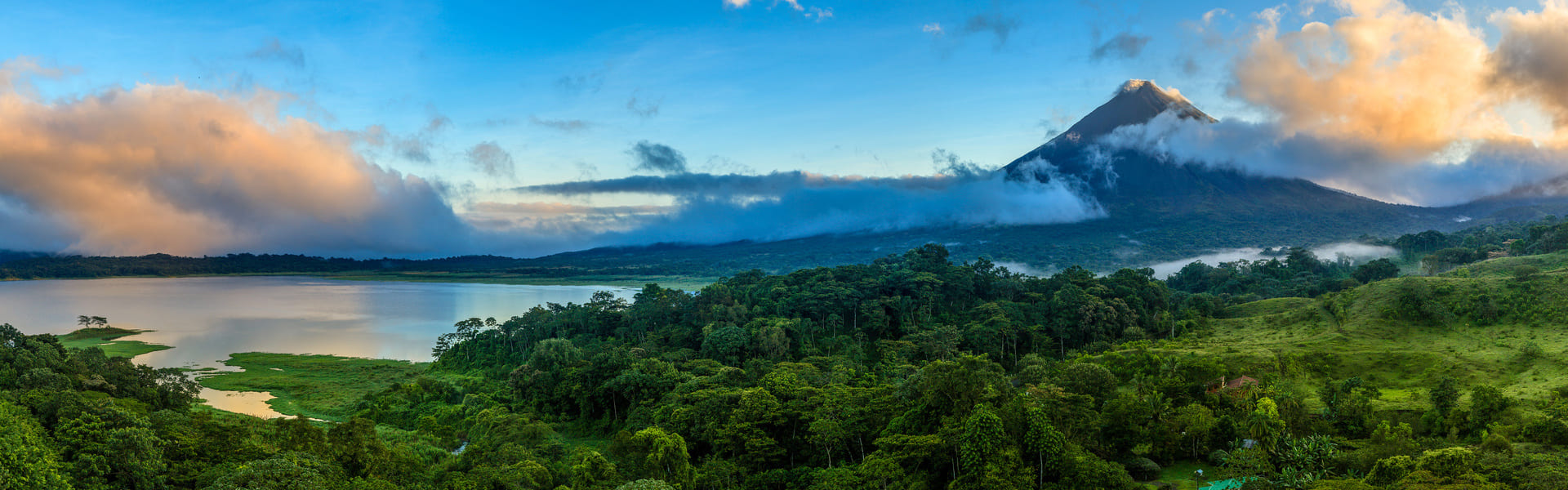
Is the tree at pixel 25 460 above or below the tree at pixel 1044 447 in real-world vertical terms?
above

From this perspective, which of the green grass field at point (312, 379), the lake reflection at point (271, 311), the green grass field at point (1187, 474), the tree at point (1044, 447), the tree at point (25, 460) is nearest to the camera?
the tree at point (25, 460)

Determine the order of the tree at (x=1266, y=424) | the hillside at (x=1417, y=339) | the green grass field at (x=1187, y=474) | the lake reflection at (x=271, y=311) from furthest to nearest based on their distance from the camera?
the lake reflection at (x=271, y=311)
the hillside at (x=1417, y=339)
the green grass field at (x=1187, y=474)
the tree at (x=1266, y=424)

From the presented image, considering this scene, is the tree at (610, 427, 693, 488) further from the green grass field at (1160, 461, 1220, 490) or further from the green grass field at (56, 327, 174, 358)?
the green grass field at (56, 327, 174, 358)

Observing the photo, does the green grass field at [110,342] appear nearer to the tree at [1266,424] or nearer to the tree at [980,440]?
the tree at [980,440]

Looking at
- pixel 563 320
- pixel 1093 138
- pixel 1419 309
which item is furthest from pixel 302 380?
pixel 1093 138

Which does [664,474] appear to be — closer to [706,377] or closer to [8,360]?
[706,377]

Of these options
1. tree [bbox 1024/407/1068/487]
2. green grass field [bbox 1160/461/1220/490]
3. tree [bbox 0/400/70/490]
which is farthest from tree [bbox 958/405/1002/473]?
tree [bbox 0/400/70/490]

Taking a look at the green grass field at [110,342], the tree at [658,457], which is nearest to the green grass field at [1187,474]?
the tree at [658,457]

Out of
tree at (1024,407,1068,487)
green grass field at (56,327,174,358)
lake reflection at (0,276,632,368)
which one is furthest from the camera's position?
lake reflection at (0,276,632,368)
